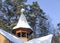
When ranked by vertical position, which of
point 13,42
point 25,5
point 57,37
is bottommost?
point 57,37

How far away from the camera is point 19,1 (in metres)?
30.2

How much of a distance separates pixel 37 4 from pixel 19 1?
2.78m

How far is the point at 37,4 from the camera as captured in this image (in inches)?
1213

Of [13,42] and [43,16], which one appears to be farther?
[43,16]

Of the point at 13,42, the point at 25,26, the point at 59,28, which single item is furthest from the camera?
the point at 59,28

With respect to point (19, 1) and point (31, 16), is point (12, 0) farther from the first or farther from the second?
point (31, 16)

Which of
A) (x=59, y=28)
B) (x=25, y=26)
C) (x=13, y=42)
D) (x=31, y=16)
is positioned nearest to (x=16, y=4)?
(x=31, y=16)

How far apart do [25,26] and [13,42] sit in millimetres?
2804

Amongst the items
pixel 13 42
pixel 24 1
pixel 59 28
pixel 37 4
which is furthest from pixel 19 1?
pixel 13 42

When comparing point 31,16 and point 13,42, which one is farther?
point 31,16

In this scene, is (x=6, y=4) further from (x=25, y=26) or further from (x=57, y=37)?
(x=25, y=26)

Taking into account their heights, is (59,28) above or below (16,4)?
below

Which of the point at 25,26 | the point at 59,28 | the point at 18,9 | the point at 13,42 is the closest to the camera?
the point at 13,42

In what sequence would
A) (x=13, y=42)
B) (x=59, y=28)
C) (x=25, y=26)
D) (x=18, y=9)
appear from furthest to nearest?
(x=59, y=28) < (x=18, y=9) < (x=25, y=26) < (x=13, y=42)
